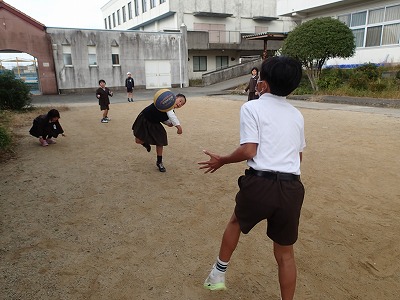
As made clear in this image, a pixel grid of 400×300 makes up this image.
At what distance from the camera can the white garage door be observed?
83.8ft

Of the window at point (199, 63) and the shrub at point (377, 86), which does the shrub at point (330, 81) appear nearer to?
the shrub at point (377, 86)

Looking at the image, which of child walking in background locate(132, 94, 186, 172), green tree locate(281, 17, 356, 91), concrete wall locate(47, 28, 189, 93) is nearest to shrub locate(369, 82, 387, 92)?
green tree locate(281, 17, 356, 91)

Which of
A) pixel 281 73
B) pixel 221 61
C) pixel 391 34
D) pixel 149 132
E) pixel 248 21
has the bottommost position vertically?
pixel 149 132

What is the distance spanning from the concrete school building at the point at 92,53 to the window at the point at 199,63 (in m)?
4.66

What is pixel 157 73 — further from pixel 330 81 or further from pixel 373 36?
pixel 373 36

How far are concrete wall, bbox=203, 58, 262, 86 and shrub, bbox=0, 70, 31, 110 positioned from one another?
16.5 m

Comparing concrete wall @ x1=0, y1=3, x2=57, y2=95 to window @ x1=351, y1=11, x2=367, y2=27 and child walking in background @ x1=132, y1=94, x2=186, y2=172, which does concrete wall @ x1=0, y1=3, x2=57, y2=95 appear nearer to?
child walking in background @ x1=132, y1=94, x2=186, y2=172

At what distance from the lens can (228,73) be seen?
28078 millimetres

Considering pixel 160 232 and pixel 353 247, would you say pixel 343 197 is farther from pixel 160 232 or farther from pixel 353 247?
pixel 160 232

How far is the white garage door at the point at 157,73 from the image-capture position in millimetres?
25547

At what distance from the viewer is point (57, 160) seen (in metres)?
5.88

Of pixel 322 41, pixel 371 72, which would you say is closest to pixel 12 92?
pixel 322 41

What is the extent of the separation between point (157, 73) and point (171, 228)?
23855 millimetres

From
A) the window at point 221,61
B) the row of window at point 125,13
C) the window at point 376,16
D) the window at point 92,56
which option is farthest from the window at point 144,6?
the window at point 376,16
